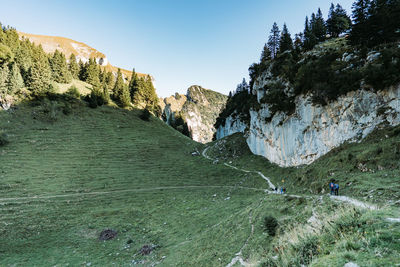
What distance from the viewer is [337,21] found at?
6794 cm

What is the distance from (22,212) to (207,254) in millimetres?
33659

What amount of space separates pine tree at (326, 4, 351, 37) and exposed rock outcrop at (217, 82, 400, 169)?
42275mm

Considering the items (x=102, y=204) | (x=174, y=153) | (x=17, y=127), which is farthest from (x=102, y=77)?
(x=102, y=204)

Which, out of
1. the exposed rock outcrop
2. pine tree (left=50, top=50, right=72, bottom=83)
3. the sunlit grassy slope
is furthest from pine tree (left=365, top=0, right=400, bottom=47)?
pine tree (left=50, top=50, right=72, bottom=83)

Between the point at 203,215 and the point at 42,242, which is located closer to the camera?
the point at 42,242

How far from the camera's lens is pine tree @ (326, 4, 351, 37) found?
68000 millimetres

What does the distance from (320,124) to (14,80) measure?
92.3 m

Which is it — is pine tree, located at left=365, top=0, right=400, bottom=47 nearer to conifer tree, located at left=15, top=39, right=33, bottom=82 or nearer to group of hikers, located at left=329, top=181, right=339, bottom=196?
group of hikers, located at left=329, top=181, right=339, bottom=196

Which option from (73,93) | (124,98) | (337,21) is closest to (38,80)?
(73,93)

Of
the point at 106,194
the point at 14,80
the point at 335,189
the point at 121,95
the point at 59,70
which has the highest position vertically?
the point at 59,70

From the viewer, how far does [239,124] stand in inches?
3423

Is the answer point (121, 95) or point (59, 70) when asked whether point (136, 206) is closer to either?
point (121, 95)

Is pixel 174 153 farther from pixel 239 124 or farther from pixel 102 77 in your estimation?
pixel 102 77

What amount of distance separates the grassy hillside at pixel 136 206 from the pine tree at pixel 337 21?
195ft
